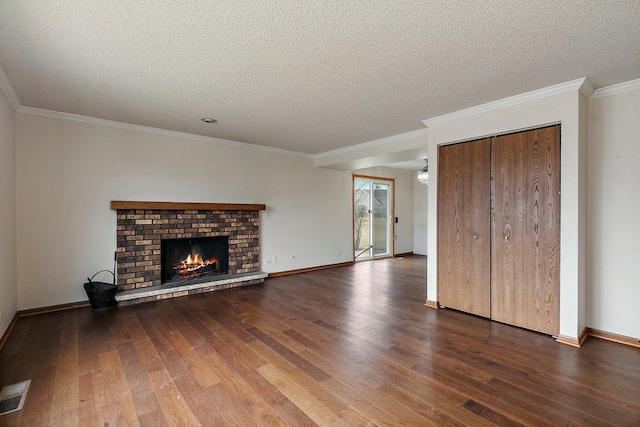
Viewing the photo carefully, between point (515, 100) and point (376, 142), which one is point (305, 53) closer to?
point (515, 100)

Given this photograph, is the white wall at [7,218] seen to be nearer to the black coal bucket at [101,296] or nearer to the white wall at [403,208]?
the black coal bucket at [101,296]

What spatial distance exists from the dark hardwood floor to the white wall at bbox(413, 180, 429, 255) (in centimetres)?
532

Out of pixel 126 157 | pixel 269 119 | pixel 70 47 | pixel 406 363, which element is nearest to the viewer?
pixel 70 47

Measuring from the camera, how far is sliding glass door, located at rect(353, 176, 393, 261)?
7.69 metres

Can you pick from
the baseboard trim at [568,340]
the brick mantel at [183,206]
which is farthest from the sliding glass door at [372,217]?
the baseboard trim at [568,340]

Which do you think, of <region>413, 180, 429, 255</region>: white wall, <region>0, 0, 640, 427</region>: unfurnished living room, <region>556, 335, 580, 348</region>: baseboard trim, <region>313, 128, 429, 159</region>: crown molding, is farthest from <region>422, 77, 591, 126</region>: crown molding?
<region>413, 180, 429, 255</region>: white wall

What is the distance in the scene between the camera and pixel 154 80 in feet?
9.29

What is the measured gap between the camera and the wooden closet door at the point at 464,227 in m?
3.50

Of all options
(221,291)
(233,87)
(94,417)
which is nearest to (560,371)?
(94,417)

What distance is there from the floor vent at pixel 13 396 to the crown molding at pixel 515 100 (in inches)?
183

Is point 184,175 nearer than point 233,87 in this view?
No

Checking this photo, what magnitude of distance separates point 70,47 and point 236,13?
1407 mm

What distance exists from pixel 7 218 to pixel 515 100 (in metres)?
5.56

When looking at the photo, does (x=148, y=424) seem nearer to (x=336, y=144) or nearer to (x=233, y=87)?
(x=233, y=87)
